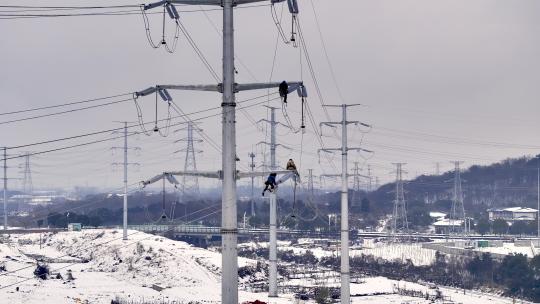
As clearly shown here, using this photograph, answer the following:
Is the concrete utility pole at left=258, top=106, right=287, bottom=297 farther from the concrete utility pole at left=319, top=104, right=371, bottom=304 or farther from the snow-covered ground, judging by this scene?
the snow-covered ground

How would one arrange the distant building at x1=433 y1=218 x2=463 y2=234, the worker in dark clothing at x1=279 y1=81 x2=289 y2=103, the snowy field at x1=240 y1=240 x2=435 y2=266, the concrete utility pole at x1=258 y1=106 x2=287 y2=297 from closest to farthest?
the worker in dark clothing at x1=279 y1=81 x2=289 y2=103, the concrete utility pole at x1=258 y1=106 x2=287 y2=297, the snowy field at x1=240 y1=240 x2=435 y2=266, the distant building at x1=433 y1=218 x2=463 y2=234

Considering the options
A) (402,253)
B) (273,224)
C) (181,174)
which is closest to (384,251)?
(402,253)

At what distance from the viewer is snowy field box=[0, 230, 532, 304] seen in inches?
2832

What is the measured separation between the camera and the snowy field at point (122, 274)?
7194 cm

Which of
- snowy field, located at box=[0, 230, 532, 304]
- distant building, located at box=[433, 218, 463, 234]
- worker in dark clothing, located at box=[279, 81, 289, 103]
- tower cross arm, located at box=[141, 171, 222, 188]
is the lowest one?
snowy field, located at box=[0, 230, 532, 304]

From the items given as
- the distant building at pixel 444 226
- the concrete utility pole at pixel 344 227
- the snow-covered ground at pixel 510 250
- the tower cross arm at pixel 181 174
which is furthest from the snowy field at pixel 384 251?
the tower cross arm at pixel 181 174

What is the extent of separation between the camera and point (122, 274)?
92625 mm

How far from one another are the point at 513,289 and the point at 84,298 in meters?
53.5

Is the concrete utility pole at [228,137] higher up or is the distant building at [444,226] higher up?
the concrete utility pole at [228,137]

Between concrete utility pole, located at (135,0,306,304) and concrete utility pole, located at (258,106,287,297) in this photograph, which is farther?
concrete utility pole, located at (258,106,287,297)

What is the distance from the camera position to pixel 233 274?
64.4ft

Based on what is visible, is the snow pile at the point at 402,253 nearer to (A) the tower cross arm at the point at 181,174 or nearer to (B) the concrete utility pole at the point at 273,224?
(B) the concrete utility pole at the point at 273,224

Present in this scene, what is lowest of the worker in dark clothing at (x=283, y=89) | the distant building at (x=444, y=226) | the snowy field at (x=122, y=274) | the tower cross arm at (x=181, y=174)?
the snowy field at (x=122, y=274)

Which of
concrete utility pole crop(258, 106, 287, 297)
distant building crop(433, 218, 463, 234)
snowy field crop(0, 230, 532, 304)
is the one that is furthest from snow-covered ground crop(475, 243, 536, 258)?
concrete utility pole crop(258, 106, 287, 297)
